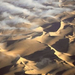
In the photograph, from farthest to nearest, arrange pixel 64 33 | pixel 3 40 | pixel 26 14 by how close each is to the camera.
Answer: pixel 26 14, pixel 64 33, pixel 3 40

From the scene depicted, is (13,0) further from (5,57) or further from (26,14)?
(5,57)

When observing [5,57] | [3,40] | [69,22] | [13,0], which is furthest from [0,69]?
[13,0]

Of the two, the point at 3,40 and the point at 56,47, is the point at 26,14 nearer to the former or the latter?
the point at 3,40

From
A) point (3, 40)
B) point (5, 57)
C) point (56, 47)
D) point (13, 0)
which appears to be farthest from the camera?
point (13, 0)

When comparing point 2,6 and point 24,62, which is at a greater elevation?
point 2,6

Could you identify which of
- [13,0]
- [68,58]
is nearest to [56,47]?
[68,58]

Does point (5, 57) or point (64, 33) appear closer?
point (5, 57)
